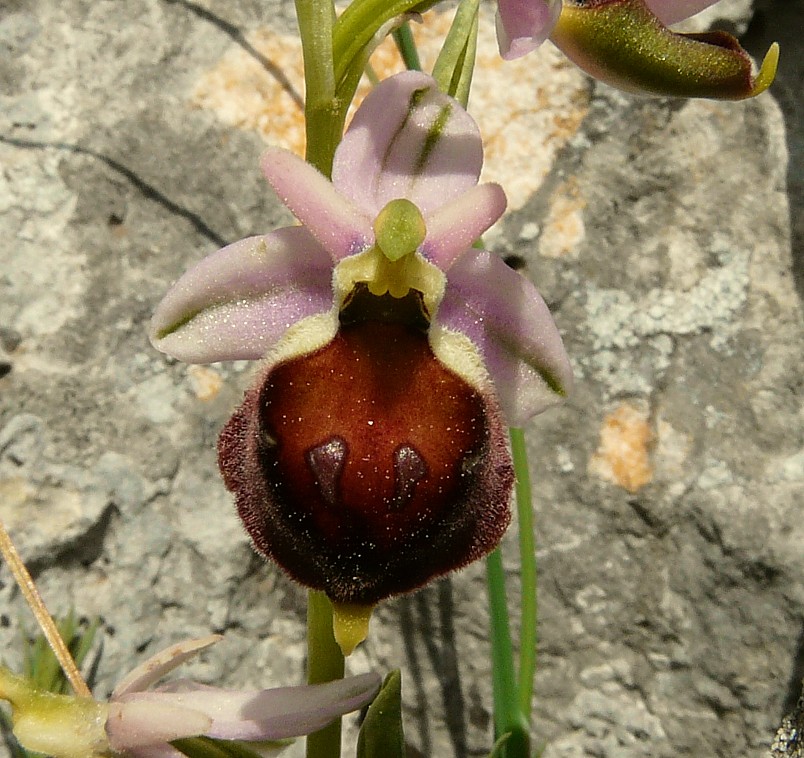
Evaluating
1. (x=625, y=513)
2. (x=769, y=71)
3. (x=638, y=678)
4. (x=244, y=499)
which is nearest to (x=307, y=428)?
(x=244, y=499)

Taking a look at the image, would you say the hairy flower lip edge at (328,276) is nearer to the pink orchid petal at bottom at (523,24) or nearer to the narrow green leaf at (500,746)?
the pink orchid petal at bottom at (523,24)

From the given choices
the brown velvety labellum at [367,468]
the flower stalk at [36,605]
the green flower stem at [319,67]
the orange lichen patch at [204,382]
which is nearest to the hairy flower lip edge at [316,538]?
the brown velvety labellum at [367,468]

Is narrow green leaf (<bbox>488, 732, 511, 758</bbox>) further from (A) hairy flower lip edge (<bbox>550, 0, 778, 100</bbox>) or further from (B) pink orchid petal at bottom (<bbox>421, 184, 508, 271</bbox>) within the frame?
(A) hairy flower lip edge (<bbox>550, 0, 778, 100</bbox>)

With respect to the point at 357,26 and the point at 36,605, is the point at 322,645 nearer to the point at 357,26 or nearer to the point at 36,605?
the point at 36,605

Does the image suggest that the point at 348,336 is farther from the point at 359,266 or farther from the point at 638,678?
the point at 638,678

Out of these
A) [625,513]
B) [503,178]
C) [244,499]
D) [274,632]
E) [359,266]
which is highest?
[359,266]

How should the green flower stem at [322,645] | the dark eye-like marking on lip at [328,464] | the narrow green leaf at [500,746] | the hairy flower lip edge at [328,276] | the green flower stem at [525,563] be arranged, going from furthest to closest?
the green flower stem at [525,563] → the narrow green leaf at [500,746] → the green flower stem at [322,645] → the hairy flower lip edge at [328,276] → the dark eye-like marking on lip at [328,464]

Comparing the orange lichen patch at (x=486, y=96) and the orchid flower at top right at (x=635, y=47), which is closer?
the orchid flower at top right at (x=635, y=47)
